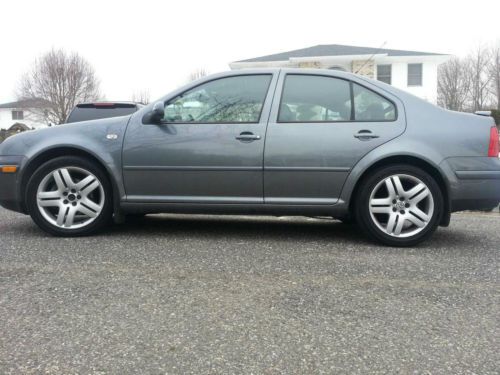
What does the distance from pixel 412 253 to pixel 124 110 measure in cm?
465

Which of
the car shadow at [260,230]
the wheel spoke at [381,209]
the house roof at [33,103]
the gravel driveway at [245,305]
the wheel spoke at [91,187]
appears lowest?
the car shadow at [260,230]

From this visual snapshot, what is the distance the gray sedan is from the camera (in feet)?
12.8

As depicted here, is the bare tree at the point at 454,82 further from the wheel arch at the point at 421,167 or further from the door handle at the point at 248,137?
the door handle at the point at 248,137

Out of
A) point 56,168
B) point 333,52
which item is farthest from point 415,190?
point 333,52

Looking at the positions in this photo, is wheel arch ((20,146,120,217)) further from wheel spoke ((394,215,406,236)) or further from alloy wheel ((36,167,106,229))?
wheel spoke ((394,215,406,236))

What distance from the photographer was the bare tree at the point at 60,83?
39875 mm

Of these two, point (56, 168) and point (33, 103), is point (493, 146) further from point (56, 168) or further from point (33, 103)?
point (33, 103)

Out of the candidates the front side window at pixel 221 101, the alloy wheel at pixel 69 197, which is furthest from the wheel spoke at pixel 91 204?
the front side window at pixel 221 101

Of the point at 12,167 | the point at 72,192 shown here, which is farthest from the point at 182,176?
the point at 12,167

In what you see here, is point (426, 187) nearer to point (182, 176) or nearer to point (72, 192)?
point (182, 176)

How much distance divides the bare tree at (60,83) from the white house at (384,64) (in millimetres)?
18917

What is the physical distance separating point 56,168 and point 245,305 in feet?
7.95

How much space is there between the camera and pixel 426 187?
12.8 feet

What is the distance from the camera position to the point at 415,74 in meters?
27.7
